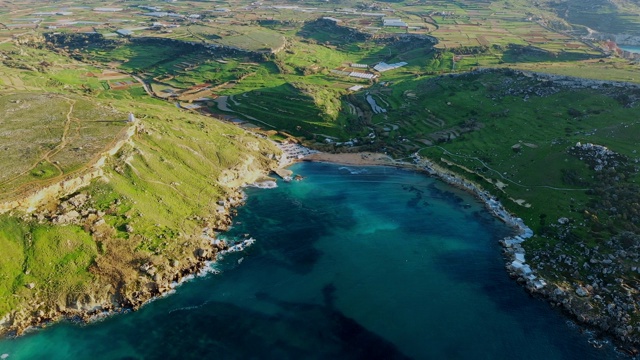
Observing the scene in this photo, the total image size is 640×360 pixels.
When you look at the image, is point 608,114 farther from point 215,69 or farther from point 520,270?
point 215,69

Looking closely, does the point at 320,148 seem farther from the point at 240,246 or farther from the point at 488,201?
the point at 240,246

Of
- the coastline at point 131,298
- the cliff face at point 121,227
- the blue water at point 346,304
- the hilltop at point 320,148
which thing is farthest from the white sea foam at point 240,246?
the hilltop at point 320,148

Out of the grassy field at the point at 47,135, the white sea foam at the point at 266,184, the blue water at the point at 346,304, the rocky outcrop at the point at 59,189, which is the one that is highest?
the grassy field at the point at 47,135

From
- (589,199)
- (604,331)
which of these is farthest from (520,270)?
(589,199)

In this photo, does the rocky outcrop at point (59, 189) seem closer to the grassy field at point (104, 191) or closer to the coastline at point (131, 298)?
the grassy field at point (104, 191)

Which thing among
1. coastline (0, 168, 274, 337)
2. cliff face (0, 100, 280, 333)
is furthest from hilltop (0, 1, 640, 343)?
coastline (0, 168, 274, 337)
